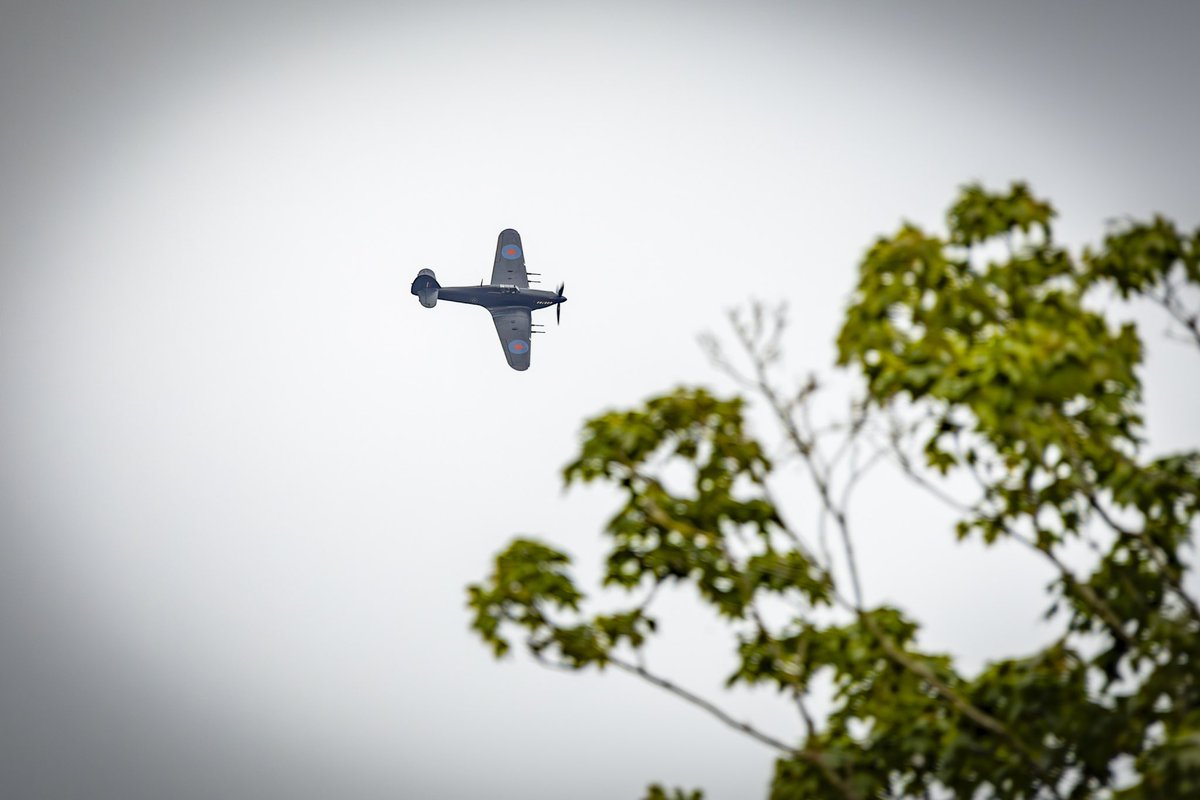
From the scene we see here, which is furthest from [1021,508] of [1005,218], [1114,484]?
[1005,218]

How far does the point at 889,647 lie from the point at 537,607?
367 centimetres

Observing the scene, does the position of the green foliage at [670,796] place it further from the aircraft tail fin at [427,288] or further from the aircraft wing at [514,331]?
the aircraft tail fin at [427,288]

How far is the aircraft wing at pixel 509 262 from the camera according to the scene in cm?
7981

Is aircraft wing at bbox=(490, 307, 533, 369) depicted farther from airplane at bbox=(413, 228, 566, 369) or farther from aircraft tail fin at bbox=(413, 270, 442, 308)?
aircraft tail fin at bbox=(413, 270, 442, 308)

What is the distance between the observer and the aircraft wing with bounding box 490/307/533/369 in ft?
247

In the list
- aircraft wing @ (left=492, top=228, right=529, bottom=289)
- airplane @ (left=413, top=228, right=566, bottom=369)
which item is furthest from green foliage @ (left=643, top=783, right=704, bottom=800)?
aircraft wing @ (left=492, top=228, right=529, bottom=289)

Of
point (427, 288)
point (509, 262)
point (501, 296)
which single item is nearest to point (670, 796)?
point (501, 296)

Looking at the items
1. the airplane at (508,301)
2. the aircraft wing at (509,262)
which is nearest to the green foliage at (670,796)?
the airplane at (508,301)

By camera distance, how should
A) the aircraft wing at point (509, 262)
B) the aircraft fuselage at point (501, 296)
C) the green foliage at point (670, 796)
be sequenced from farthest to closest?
the aircraft wing at point (509, 262), the aircraft fuselage at point (501, 296), the green foliage at point (670, 796)

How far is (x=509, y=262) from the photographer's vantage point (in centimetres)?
8069

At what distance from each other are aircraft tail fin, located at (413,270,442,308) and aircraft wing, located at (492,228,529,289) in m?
4.40

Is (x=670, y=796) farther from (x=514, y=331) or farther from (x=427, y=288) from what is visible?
(x=427, y=288)

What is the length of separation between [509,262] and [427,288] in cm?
676

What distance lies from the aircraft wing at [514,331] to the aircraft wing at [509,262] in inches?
139
